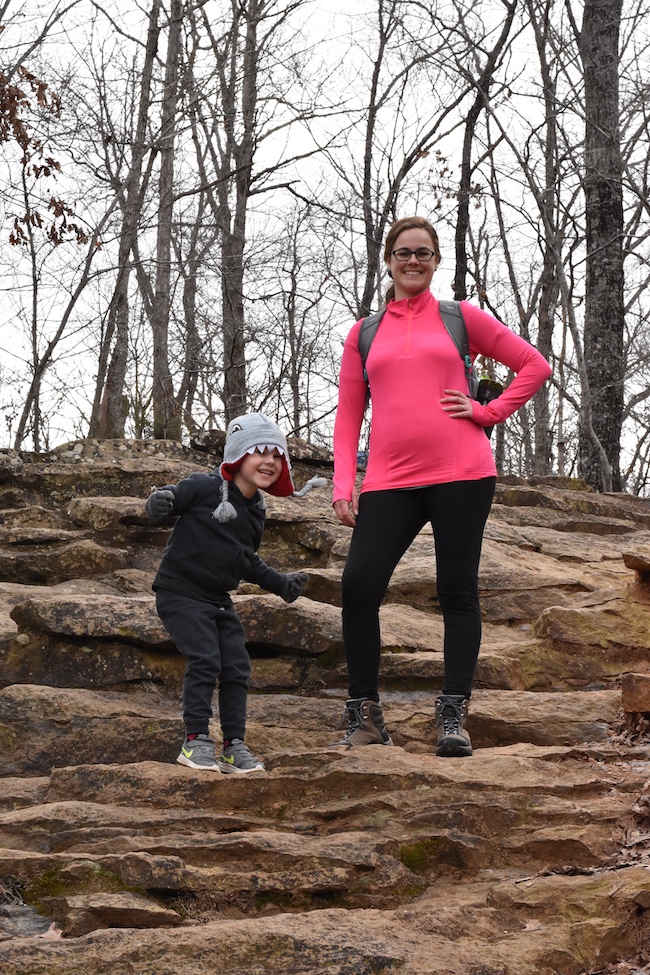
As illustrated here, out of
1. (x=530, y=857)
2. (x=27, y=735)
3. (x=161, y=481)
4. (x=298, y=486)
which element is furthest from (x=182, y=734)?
(x=298, y=486)

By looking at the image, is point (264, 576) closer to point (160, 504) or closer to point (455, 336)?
point (160, 504)

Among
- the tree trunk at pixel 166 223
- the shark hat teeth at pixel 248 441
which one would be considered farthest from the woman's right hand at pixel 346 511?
the tree trunk at pixel 166 223

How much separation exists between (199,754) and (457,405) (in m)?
2.00

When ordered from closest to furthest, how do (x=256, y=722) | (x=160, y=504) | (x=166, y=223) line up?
1. (x=160, y=504)
2. (x=256, y=722)
3. (x=166, y=223)

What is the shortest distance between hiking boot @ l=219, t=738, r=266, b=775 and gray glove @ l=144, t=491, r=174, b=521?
1124 mm

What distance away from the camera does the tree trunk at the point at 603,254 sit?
12.5 meters

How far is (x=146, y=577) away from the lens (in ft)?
24.4

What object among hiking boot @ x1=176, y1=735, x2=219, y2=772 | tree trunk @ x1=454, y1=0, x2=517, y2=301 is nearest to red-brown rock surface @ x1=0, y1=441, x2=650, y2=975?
hiking boot @ x1=176, y1=735, x2=219, y2=772

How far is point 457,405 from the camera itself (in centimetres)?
461

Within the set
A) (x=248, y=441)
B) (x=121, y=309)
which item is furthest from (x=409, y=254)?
(x=121, y=309)

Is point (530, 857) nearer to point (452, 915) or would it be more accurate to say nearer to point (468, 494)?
point (452, 915)

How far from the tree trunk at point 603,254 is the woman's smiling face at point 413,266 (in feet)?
26.1

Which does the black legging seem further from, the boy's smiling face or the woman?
the boy's smiling face

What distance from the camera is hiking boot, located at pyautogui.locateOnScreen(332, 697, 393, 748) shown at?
4703 mm
